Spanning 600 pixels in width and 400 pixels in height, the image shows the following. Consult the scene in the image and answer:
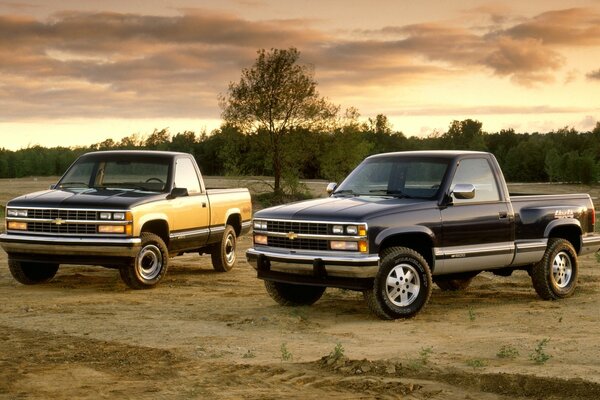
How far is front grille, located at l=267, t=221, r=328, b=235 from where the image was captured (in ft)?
39.4

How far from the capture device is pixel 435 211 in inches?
495

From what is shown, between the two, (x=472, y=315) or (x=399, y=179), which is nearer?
(x=472, y=315)

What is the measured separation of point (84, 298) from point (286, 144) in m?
32.7

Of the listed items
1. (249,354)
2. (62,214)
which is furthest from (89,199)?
(249,354)

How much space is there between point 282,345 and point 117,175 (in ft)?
22.1

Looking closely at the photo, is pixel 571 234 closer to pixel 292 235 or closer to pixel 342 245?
pixel 342 245

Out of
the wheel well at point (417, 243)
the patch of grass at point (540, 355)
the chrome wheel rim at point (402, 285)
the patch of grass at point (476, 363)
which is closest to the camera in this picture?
the patch of grass at point (476, 363)

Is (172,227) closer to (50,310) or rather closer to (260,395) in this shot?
(50,310)

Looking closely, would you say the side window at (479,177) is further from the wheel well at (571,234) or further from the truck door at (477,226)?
the wheel well at (571,234)

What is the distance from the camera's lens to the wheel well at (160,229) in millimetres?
15602

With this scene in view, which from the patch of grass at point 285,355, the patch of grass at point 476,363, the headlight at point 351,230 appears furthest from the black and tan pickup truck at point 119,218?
the patch of grass at point 476,363

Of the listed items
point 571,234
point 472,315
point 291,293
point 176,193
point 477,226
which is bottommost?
point 472,315

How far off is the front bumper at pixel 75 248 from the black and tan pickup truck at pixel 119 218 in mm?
14

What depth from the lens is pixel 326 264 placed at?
11.9 m
